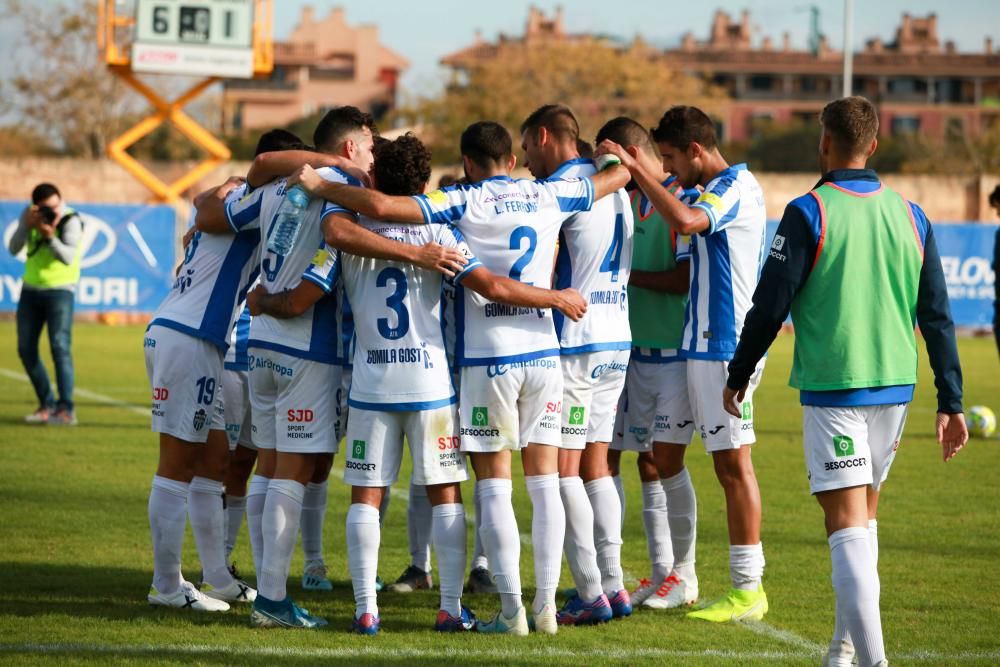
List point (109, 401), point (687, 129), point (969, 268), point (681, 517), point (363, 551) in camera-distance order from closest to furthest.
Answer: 1. point (363, 551)
2. point (687, 129)
3. point (681, 517)
4. point (109, 401)
5. point (969, 268)

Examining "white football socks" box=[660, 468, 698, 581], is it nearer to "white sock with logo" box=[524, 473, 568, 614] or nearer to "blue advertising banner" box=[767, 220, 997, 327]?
"white sock with logo" box=[524, 473, 568, 614]

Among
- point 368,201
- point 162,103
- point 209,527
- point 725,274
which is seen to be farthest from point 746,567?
point 162,103

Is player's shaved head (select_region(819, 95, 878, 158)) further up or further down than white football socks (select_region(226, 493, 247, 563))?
further up

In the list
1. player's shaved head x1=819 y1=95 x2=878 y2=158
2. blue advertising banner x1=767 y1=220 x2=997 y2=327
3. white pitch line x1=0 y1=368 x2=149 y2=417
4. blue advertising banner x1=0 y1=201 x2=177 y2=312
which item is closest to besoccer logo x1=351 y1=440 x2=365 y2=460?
player's shaved head x1=819 y1=95 x2=878 y2=158

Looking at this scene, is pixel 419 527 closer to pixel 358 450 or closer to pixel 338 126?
pixel 358 450

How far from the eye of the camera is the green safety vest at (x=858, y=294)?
201 inches

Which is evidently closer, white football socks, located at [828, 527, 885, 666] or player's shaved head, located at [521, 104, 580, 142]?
white football socks, located at [828, 527, 885, 666]

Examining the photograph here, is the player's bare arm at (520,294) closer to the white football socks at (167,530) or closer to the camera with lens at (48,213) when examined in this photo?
the white football socks at (167,530)

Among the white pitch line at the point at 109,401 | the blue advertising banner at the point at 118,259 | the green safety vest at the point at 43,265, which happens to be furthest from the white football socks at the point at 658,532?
the blue advertising banner at the point at 118,259

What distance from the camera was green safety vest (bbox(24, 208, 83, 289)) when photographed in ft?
44.0

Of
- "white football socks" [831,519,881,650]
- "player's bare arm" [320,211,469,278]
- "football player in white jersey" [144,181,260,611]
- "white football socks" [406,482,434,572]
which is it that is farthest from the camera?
"white football socks" [406,482,434,572]

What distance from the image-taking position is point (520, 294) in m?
6.02

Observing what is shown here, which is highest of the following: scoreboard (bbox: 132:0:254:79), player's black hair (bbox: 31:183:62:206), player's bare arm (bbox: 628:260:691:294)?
scoreboard (bbox: 132:0:254:79)

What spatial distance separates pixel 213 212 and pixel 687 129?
8.19ft
